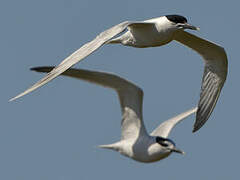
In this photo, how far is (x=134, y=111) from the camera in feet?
59.8

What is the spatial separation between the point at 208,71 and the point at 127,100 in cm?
167

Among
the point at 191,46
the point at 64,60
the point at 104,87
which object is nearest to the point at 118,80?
the point at 104,87

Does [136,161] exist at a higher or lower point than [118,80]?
lower

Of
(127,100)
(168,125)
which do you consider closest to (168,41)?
(127,100)

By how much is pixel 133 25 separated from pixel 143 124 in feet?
10.7

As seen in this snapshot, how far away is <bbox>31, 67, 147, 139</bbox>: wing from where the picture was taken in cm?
1745

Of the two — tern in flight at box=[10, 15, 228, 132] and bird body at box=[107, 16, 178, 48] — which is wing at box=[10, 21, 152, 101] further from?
bird body at box=[107, 16, 178, 48]

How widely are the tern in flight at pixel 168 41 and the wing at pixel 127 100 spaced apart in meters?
1.23

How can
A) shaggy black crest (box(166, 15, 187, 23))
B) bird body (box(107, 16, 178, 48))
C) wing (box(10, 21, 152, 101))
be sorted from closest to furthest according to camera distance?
wing (box(10, 21, 152, 101))
bird body (box(107, 16, 178, 48))
shaggy black crest (box(166, 15, 187, 23))

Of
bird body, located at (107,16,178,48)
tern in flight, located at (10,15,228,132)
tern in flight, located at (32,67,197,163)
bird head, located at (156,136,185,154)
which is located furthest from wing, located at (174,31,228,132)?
bird body, located at (107,16,178,48)

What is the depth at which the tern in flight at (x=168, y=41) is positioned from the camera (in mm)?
13500

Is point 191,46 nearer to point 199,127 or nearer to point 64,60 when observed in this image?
point 199,127

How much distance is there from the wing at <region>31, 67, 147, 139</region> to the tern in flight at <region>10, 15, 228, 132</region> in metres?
1.23

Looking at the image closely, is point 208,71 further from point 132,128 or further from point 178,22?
point 178,22
